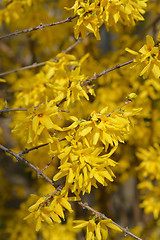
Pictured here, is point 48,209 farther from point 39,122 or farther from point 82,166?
point 39,122

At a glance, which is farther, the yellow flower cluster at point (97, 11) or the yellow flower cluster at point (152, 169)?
the yellow flower cluster at point (152, 169)

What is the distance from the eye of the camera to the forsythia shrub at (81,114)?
122cm

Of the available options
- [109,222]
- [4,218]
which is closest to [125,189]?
[4,218]

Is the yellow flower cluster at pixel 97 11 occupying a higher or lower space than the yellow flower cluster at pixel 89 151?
higher

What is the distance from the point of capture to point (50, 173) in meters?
2.99

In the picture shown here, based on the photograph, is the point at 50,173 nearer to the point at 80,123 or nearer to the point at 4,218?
the point at 4,218

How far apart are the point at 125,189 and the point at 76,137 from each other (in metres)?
3.68

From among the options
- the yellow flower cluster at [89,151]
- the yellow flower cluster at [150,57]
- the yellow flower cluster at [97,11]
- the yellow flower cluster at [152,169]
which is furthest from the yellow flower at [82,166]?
the yellow flower cluster at [152,169]

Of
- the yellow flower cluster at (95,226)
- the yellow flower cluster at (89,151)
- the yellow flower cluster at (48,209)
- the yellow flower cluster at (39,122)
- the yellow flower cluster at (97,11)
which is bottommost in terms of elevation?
the yellow flower cluster at (95,226)

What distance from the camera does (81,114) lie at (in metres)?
2.07

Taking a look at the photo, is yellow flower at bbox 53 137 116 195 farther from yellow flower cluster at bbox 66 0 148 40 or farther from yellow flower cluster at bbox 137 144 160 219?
yellow flower cluster at bbox 137 144 160 219

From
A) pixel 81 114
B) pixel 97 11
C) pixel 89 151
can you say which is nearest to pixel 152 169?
pixel 81 114

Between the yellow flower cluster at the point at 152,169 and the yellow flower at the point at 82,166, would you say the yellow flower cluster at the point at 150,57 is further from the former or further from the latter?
→ the yellow flower cluster at the point at 152,169

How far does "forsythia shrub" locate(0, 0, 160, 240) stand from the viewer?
1.22 metres
